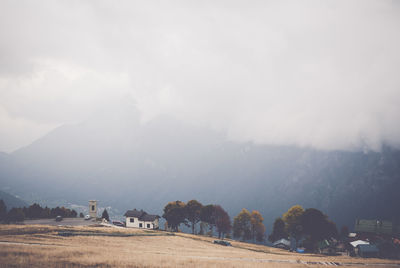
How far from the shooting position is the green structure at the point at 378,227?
106062 millimetres

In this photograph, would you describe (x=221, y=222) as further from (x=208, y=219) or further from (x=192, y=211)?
(x=192, y=211)

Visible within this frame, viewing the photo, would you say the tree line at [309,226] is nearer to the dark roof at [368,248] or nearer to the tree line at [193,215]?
the dark roof at [368,248]

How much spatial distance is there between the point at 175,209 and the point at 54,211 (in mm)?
51658

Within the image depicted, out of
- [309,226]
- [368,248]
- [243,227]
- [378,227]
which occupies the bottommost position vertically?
[243,227]

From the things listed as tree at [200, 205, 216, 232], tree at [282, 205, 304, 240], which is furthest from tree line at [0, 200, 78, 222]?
tree at [282, 205, 304, 240]

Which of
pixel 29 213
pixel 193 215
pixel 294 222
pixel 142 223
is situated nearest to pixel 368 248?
pixel 294 222

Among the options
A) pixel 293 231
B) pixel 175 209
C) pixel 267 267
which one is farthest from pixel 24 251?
pixel 293 231

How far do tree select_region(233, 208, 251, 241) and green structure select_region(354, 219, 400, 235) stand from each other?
1897 inches

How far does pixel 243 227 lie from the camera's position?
110m

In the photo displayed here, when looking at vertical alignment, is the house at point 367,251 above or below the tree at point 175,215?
below

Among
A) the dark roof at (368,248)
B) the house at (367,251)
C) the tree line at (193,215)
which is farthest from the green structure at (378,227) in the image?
the tree line at (193,215)

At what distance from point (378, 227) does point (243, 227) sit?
184 feet

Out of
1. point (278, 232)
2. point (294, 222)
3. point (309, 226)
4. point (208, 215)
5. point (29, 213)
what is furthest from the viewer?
point (278, 232)

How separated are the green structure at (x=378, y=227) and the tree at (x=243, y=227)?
4818 centimetres
